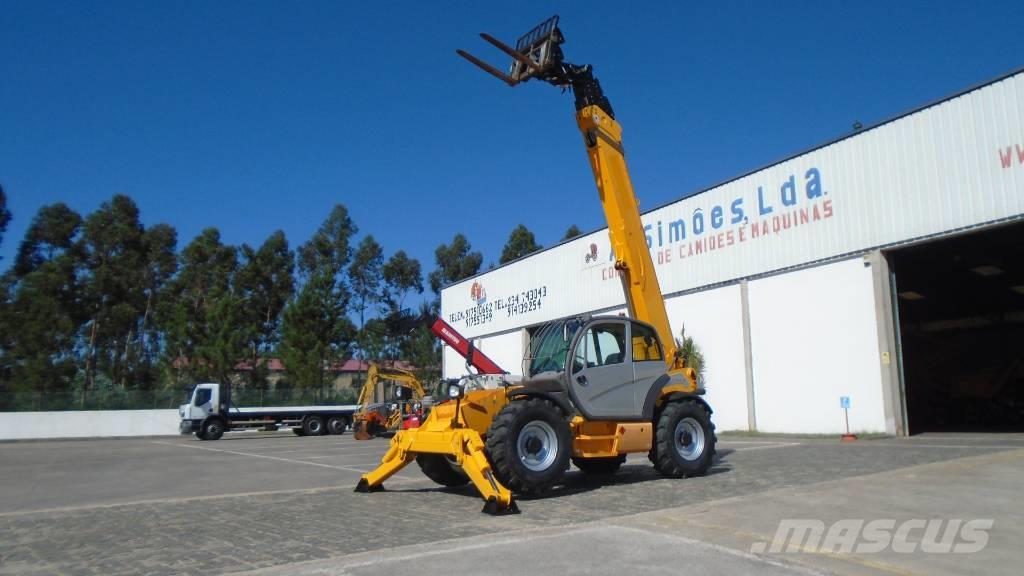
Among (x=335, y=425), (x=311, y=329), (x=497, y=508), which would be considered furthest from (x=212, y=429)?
(x=497, y=508)

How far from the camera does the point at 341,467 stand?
1628cm

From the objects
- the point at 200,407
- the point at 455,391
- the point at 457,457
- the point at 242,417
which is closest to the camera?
the point at 457,457

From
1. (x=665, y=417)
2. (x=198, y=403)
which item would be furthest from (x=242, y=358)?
(x=665, y=417)

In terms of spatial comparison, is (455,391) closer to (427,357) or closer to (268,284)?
(427,357)

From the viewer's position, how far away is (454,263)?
6512cm

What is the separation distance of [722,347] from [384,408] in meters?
15.5

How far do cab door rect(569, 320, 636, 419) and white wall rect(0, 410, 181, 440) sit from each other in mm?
38910

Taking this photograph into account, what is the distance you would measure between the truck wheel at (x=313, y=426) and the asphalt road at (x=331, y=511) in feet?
65.3

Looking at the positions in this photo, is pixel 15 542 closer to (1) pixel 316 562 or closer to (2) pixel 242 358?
→ (1) pixel 316 562

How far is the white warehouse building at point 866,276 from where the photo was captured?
17.8 meters

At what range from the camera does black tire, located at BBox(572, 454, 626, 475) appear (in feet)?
39.3

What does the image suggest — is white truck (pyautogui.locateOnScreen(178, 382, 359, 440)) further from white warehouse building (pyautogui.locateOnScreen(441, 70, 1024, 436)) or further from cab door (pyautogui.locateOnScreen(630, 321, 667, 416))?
cab door (pyautogui.locateOnScreen(630, 321, 667, 416))

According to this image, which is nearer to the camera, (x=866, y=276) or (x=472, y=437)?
(x=472, y=437)

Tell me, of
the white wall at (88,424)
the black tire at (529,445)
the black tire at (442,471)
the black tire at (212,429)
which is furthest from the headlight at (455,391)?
the white wall at (88,424)
